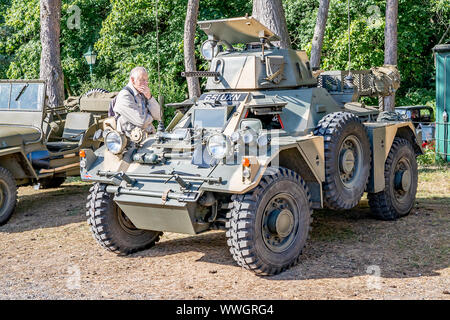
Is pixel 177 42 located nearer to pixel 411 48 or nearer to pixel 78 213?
pixel 411 48

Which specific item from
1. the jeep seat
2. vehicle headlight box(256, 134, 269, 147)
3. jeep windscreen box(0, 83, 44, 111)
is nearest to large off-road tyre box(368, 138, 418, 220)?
vehicle headlight box(256, 134, 269, 147)

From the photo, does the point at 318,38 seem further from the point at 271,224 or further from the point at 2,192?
the point at 271,224

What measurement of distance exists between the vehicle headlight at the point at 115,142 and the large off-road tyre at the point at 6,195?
274 cm

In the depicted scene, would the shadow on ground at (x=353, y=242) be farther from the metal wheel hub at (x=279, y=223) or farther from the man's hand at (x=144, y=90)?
the man's hand at (x=144, y=90)

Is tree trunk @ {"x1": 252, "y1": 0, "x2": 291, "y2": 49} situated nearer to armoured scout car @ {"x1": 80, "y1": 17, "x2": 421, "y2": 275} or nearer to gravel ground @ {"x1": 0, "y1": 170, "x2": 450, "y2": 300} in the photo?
armoured scout car @ {"x1": 80, "y1": 17, "x2": 421, "y2": 275}

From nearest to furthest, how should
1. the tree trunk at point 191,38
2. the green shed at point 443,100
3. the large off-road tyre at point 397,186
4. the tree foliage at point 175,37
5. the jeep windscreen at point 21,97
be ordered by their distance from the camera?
the large off-road tyre at point 397,186
the jeep windscreen at point 21,97
the green shed at point 443,100
the tree trunk at point 191,38
the tree foliage at point 175,37

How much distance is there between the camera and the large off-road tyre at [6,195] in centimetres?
863

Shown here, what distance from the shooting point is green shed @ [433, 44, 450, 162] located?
12648mm

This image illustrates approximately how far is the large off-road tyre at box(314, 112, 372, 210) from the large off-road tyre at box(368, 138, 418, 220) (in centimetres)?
77

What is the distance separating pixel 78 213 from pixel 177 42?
13.3 metres

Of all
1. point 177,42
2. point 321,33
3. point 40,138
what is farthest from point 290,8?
point 40,138

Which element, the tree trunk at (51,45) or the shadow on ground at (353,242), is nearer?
the shadow on ground at (353,242)

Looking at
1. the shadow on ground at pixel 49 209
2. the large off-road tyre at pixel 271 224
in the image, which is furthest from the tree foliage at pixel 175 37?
the large off-road tyre at pixel 271 224

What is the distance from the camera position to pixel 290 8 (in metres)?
22.1
